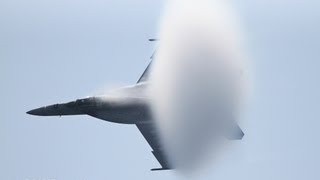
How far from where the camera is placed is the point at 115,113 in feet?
265

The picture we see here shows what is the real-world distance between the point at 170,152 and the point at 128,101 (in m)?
12.8

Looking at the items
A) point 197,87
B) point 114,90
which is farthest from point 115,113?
point 197,87

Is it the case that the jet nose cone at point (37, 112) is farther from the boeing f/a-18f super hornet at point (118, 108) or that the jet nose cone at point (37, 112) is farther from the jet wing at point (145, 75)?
the jet wing at point (145, 75)

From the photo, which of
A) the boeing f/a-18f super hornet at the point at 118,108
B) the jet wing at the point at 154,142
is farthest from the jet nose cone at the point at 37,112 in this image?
the jet wing at the point at 154,142

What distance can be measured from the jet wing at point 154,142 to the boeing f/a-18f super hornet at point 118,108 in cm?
347

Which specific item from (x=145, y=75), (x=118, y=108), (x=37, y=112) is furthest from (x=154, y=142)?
(x=37, y=112)

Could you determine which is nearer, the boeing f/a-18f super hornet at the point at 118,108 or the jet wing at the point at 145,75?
the boeing f/a-18f super hornet at the point at 118,108

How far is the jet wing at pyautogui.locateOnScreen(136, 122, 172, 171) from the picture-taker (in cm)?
8844

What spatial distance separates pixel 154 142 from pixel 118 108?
1226 centimetres

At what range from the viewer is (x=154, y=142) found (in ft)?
299

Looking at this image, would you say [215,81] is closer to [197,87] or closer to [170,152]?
[197,87]

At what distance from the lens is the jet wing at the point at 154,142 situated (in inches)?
3482

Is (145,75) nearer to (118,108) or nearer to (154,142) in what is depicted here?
(118,108)

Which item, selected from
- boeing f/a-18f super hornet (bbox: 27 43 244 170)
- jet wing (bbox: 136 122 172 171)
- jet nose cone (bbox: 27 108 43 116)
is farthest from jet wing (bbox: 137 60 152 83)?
jet nose cone (bbox: 27 108 43 116)
